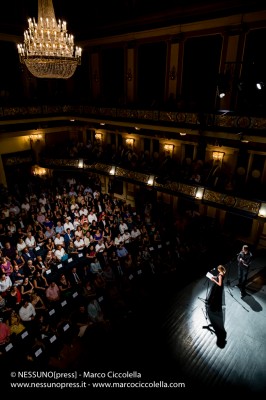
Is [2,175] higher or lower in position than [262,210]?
lower

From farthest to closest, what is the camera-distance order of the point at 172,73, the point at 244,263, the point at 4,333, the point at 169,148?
1. the point at 169,148
2. the point at 172,73
3. the point at 244,263
4. the point at 4,333

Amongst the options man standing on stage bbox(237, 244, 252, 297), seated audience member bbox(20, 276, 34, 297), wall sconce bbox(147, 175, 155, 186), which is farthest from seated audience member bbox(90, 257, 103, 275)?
wall sconce bbox(147, 175, 155, 186)

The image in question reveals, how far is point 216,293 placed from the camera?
7.46 metres

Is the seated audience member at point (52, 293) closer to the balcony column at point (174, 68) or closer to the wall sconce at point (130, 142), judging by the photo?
the balcony column at point (174, 68)

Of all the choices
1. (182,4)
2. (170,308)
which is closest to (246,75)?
(182,4)

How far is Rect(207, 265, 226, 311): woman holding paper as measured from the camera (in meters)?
7.29

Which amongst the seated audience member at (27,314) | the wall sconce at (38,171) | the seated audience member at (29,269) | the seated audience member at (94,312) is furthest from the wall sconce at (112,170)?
the seated audience member at (27,314)

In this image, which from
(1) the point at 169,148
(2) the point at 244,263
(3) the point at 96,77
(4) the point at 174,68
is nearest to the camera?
(2) the point at 244,263

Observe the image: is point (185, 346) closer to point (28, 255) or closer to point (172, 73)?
point (28, 255)

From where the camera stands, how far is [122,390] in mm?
5758

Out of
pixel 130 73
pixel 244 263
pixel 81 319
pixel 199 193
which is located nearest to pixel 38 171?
pixel 130 73

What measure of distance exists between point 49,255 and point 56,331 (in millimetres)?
2984

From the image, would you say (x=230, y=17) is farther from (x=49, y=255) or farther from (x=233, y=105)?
(x=49, y=255)

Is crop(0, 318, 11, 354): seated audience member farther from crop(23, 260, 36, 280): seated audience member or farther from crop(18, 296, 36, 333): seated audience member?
crop(23, 260, 36, 280): seated audience member
